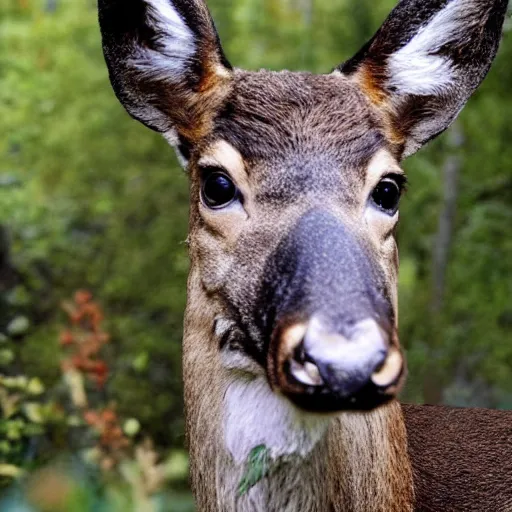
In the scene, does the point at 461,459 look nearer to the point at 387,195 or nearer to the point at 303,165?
the point at 387,195

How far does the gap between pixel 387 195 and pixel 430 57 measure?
0.85 metres

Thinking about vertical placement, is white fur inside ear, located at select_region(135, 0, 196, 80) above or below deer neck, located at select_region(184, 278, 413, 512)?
above

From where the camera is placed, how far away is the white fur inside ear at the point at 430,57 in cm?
412

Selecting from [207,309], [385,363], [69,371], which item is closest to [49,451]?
[69,371]

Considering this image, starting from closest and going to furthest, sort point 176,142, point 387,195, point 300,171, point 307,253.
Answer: point 307,253 → point 300,171 → point 387,195 → point 176,142

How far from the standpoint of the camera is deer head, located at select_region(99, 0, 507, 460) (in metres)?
2.97

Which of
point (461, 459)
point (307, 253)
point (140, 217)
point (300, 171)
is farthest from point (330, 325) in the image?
point (140, 217)

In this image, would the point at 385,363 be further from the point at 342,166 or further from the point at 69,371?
the point at 69,371

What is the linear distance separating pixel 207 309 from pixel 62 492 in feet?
6.18

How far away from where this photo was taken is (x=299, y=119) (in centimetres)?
368

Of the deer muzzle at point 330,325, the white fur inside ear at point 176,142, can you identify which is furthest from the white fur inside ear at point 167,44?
the deer muzzle at point 330,325

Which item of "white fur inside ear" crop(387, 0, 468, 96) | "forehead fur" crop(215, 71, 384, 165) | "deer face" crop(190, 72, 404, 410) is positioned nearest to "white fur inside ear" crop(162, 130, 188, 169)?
"deer face" crop(190, 72, 404, 410)

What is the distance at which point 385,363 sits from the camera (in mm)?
2867

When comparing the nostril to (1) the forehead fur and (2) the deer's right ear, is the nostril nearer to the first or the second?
(1) the forehead fur
